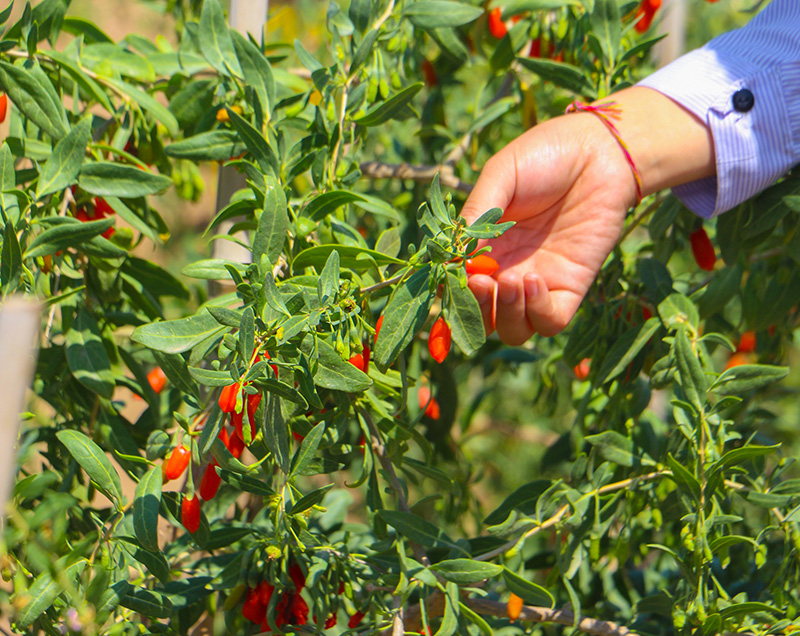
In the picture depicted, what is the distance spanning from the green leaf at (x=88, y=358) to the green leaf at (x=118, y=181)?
0.54 ft

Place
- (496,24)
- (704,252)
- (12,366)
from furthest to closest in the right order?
(496,24) → (704,252) → (12,366)

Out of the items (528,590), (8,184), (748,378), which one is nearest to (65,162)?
(8,184)

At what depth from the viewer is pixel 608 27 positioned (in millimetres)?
1029

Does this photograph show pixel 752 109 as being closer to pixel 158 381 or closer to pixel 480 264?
pixel 480 264

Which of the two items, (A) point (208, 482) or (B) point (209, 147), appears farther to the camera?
(B) point (209, 147)

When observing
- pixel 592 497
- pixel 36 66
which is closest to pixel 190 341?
pixel 36 66

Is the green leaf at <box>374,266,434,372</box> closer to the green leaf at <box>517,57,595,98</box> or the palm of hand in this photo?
the palm of hand

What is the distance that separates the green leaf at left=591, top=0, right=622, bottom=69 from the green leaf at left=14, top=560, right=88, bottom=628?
3.16 feet

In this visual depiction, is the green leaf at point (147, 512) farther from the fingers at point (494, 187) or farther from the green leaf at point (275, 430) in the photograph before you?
the fingers at point (494, 187)

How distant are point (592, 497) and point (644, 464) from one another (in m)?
0.08

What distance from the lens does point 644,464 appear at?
36.7 inches

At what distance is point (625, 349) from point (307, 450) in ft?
1.62

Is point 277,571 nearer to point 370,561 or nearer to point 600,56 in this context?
point 370,561

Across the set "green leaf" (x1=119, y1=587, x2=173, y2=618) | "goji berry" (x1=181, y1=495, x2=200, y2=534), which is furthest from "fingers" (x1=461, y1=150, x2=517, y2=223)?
"green leaf" (x1=119, y1=587, x2=173, y2=618)
